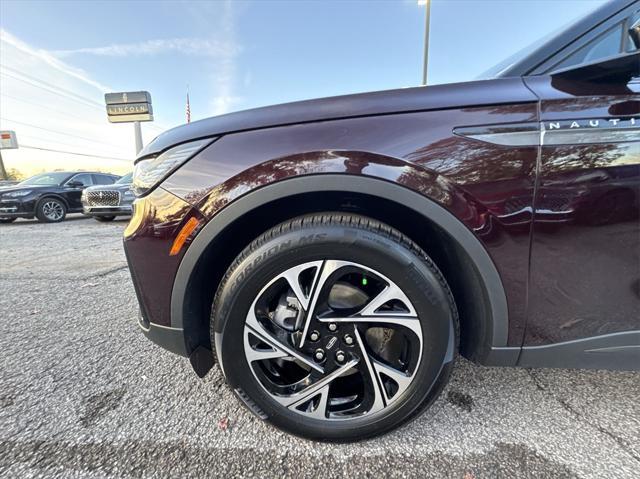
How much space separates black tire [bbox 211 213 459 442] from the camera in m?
1.15

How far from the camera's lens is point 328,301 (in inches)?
48.3

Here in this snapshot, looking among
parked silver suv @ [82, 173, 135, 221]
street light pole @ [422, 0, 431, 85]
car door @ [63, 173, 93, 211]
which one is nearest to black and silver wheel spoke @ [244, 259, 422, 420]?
street light pole @ [422, 0, 431, 85]

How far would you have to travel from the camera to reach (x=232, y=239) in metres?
1.38

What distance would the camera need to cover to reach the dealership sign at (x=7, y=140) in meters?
22.3

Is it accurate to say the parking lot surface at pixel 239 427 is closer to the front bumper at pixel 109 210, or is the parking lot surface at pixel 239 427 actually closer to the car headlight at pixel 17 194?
the front bumper at pixel 109 210

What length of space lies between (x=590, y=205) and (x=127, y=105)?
19.1m

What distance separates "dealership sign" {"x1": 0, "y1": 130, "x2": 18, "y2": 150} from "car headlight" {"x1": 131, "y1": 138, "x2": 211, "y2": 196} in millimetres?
30860

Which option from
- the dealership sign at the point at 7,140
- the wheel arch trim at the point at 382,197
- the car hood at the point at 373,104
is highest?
the dealership sign at the point at 7,140

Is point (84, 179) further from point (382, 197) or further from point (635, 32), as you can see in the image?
point (635, 32)

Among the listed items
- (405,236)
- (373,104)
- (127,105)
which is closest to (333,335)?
(405,236)

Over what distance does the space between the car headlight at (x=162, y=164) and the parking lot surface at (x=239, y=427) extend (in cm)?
103

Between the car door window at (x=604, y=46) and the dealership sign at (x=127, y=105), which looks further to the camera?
the dealership sign at (x=127, y=105)

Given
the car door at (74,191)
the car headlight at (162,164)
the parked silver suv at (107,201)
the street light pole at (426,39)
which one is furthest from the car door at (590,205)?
the car door at (74,191)

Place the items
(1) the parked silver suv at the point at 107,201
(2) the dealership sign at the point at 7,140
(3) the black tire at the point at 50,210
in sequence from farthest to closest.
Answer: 1. (2) the dealership sign at the point at 7,140
2. (3) the black tire at the point at 50,210
3. (1) the parked silver suv at the point at 107,201
